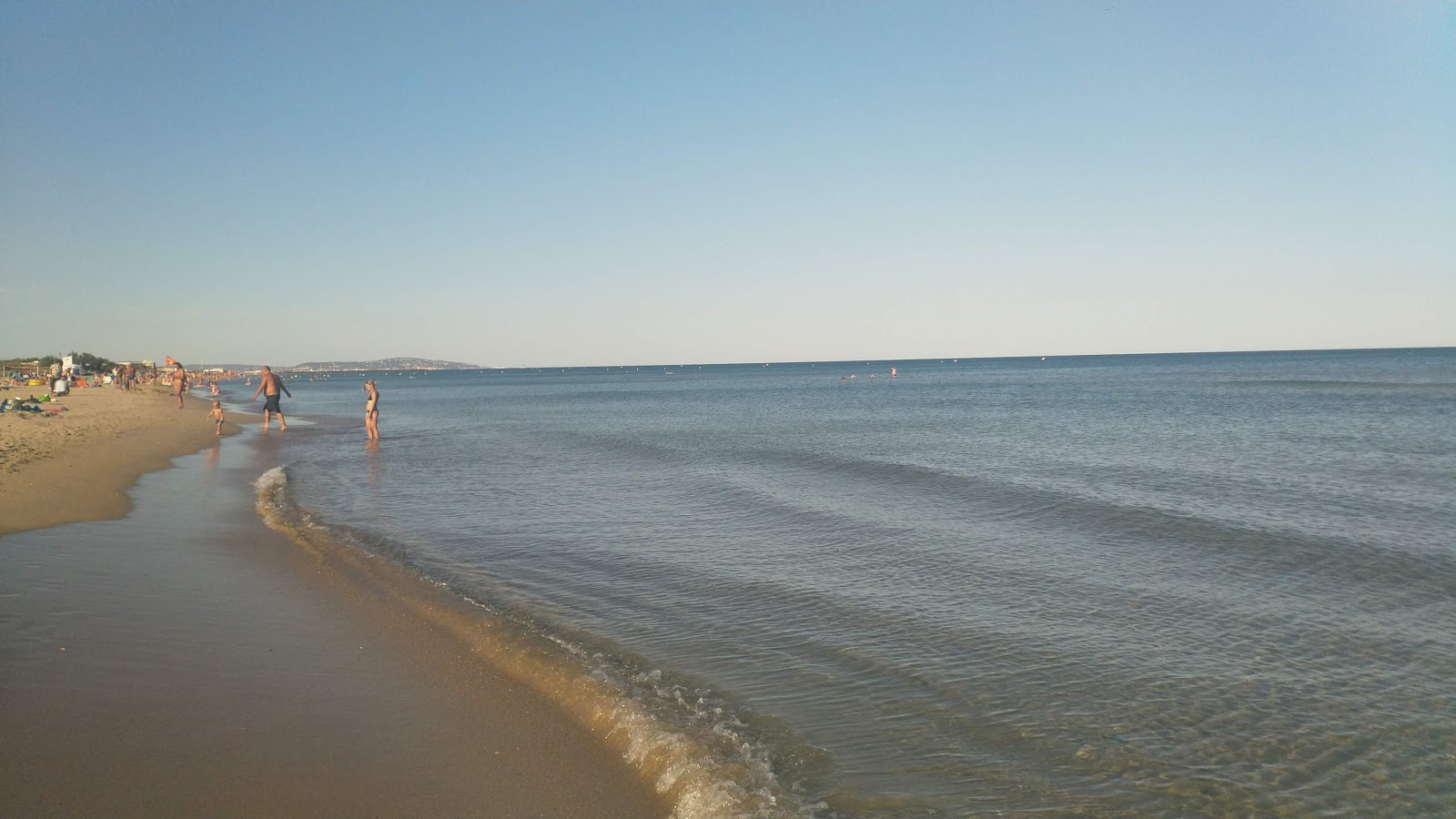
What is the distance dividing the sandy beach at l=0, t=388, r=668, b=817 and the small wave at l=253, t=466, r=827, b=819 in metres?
0.15

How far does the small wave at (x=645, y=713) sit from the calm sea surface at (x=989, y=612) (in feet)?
0.11

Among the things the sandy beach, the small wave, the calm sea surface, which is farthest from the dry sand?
the small wave

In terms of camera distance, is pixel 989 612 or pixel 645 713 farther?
pixel 989 612

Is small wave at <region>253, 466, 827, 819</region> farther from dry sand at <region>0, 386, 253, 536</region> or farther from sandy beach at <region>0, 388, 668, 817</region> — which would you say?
dry sand at <region>0, 386, 253, 536</region>

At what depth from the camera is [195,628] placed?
7.12m

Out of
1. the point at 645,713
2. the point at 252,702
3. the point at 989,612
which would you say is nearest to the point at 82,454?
the point at 252,702

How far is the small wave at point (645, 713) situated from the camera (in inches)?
187

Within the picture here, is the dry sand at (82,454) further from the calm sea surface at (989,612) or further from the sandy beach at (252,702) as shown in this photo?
the calm sea surface at (989,612)

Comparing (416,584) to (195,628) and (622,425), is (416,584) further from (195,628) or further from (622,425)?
(622,425)

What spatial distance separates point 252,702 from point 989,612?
667cm

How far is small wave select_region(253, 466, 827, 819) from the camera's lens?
476cm

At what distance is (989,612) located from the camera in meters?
8.45

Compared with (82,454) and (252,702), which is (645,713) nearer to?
(252,702)

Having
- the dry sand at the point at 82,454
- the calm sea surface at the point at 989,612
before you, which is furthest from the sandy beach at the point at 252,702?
the dry sand at the point at 82,454
